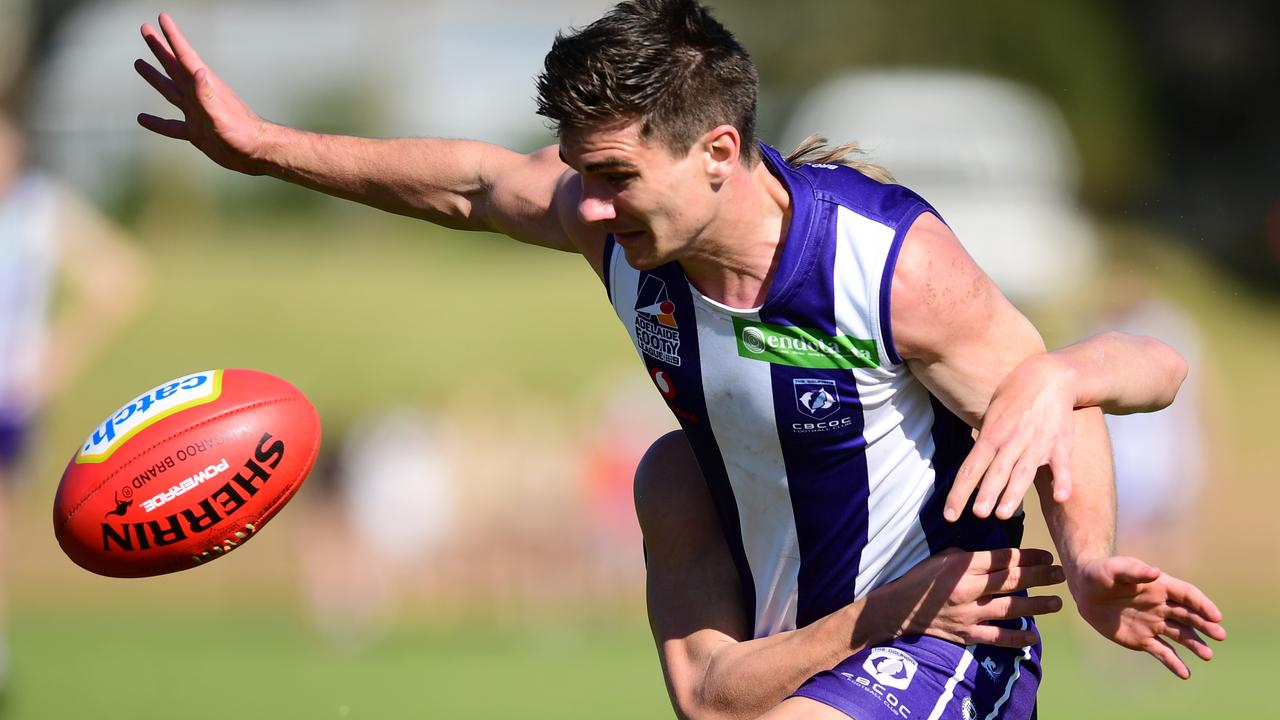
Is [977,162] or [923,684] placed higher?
[923,684]

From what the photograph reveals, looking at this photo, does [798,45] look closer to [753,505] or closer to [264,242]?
[264,242]

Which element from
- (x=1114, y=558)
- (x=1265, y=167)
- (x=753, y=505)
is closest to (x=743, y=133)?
(x=753, y=505)

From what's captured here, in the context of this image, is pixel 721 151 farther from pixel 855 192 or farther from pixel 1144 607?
pixel 1144 607

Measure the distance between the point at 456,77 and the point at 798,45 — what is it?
5431 millimetres

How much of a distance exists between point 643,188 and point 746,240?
0.29 metres

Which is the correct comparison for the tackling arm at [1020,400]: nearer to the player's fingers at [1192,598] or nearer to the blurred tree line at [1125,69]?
the player's fingers at [1192,598]

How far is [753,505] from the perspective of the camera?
151 inches

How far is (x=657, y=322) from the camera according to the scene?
12.6ft

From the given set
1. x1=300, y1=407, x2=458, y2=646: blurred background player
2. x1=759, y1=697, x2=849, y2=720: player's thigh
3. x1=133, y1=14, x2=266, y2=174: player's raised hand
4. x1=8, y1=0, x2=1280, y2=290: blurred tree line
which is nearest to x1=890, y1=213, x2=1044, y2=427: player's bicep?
x1=759, y1=697, x2=849, y2=720: player's thigh

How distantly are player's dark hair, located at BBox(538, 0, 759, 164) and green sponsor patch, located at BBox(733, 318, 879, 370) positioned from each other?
0.42 metres

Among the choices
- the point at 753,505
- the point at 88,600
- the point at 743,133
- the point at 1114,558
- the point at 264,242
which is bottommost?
the point at 88,600

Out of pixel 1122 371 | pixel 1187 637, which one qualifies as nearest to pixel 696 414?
pixel 1122 371

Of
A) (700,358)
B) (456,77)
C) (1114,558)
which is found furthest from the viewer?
(456,77)

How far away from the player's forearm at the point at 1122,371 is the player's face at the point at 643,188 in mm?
875
